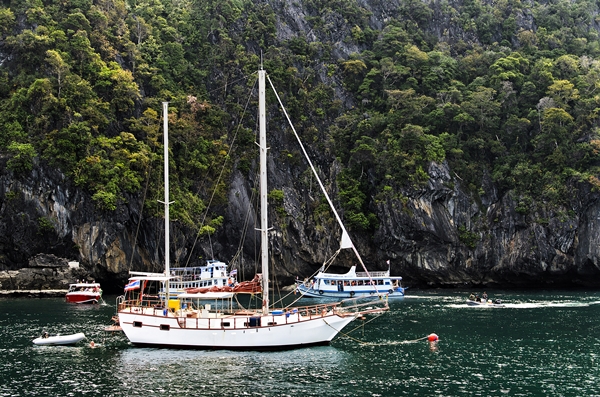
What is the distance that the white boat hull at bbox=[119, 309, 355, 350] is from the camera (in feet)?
123

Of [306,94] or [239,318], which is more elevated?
[306,94]

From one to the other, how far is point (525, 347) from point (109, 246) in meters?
47.4

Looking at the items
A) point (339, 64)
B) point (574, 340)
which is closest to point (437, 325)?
point (574, 340)

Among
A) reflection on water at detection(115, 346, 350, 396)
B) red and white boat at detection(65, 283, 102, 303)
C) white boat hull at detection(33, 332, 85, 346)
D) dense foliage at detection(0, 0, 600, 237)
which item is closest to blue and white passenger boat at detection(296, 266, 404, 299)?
dense foliage at detection(0, 0, 600, 237)

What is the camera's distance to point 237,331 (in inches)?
1479

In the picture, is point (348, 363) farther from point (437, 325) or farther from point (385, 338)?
point (437, 325)

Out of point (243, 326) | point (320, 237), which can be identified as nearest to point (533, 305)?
point (320, 237)

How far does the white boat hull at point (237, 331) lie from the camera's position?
3744 centimetres

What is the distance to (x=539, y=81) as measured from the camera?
295 feet

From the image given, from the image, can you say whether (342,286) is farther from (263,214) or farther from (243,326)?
(243,326)

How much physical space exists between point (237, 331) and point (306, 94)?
60.0 m

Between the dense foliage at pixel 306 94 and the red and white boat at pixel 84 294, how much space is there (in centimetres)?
1073

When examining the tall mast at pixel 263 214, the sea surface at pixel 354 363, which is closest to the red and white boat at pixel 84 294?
the sea surface at pixel 354 363

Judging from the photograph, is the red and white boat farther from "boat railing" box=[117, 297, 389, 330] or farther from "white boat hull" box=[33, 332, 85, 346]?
"boat railing" box=[117, 297, 389, 330]
